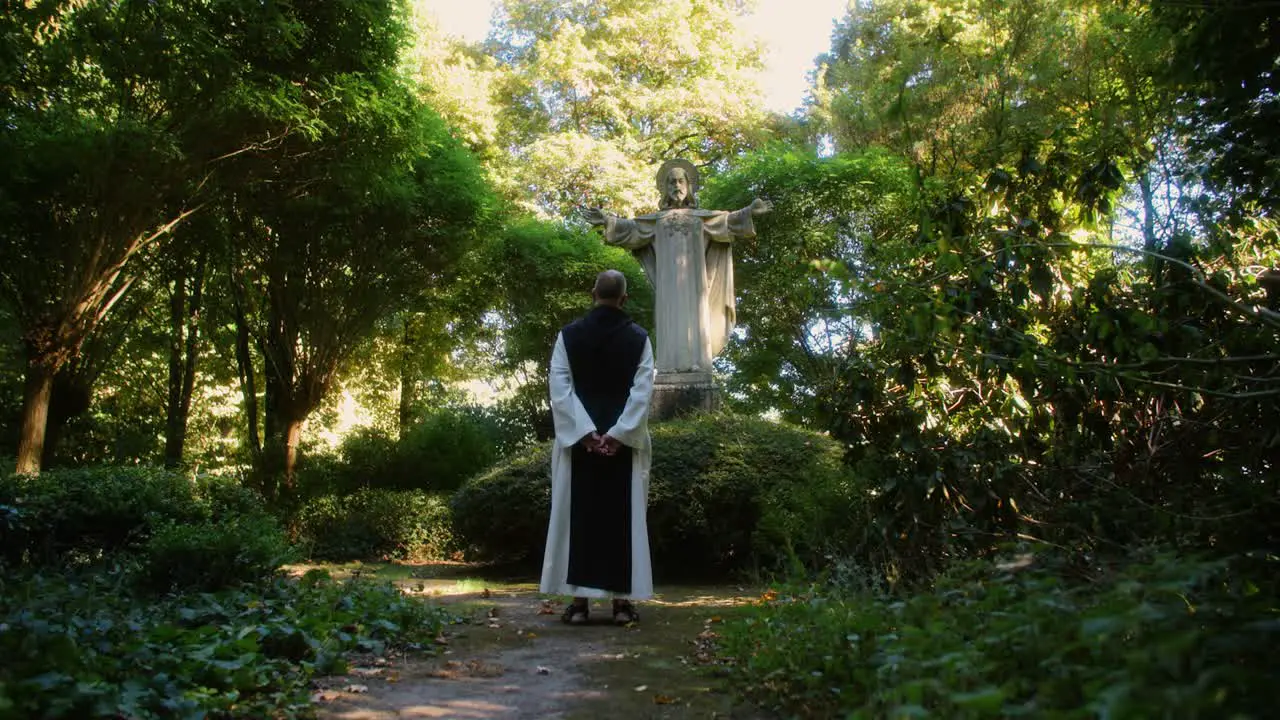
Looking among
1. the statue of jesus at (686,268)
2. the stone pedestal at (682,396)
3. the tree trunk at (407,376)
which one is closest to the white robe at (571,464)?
the stone pedestal at (682,396)

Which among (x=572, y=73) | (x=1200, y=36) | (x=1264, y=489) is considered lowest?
(x=1264, y=489)

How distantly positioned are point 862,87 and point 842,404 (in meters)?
15.2

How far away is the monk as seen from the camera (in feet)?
18.1

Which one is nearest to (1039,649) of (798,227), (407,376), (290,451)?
(290,451)

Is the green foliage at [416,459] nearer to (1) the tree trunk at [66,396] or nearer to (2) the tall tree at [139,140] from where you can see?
(1) the tree trunk at [66,396]

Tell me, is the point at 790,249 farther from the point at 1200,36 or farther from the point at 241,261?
the point at 1200,36

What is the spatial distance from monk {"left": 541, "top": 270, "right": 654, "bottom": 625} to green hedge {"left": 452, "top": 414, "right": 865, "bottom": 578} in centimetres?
161

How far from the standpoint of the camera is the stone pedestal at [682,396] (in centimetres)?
999

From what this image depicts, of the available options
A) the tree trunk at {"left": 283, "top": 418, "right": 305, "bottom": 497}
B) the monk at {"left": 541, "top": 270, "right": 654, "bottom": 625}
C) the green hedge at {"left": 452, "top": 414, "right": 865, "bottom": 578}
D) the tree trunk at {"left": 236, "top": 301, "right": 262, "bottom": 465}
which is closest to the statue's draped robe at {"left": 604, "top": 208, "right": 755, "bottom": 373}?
the green hedge at {"left": 452, "top": 414, "right": 865, "bottom": 578}

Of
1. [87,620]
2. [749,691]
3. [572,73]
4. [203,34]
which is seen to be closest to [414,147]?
[203,34]

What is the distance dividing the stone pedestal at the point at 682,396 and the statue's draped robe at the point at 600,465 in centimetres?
414

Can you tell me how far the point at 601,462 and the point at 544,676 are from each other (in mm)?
1901

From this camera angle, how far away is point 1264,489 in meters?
3.53

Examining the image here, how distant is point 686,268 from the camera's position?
1036cm
